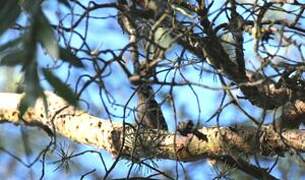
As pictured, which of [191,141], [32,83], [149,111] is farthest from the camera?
[191,141]

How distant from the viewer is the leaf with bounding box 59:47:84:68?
2.29ft

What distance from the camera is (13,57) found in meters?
0.66

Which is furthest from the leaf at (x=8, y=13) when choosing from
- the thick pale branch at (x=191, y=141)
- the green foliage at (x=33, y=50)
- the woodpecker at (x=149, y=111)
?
the thick pale branch at (x=191, y=141)

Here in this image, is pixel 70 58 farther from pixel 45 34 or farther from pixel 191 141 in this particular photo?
pixel 191 141

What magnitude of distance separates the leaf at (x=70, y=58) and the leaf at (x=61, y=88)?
30 mm

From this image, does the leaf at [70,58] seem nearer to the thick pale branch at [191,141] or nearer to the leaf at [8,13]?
the leaf at [8,13]

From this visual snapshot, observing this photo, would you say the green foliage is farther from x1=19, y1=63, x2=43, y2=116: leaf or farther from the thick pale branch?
the thick pale branch

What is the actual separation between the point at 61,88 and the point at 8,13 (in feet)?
0.36

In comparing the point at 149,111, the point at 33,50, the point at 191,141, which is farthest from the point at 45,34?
the point at 191,141

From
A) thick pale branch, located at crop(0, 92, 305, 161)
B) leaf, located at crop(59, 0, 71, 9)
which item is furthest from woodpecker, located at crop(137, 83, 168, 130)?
leaf, located at crop(59, 0, 71, 9)

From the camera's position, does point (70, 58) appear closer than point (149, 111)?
Yes

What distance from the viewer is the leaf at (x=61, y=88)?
663 millimetres

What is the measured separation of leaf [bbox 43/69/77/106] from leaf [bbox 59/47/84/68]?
30mm

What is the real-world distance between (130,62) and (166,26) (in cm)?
20
